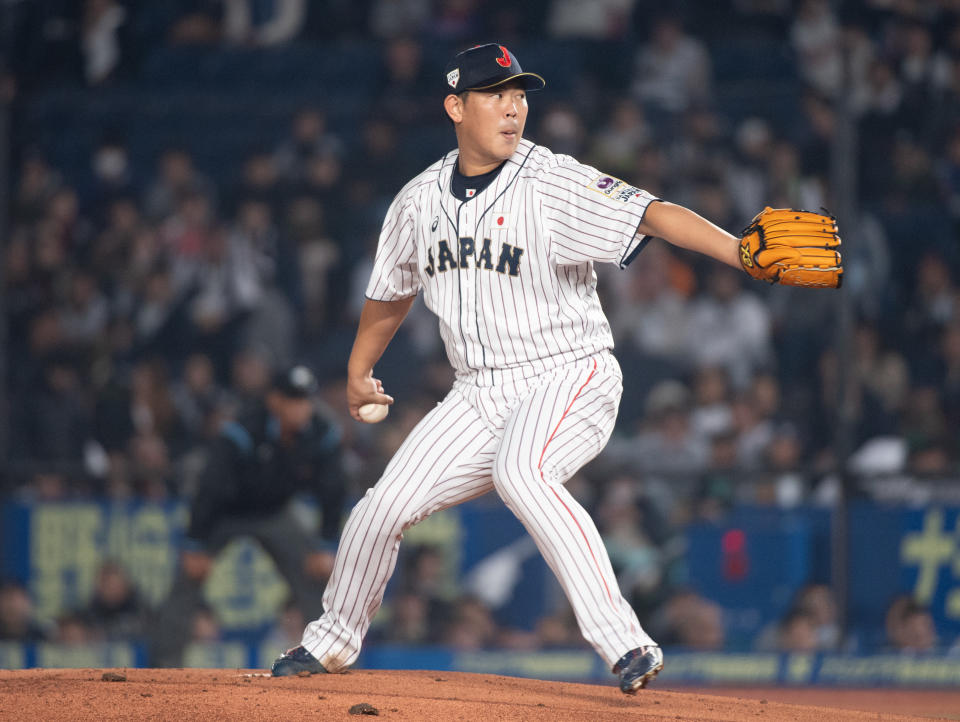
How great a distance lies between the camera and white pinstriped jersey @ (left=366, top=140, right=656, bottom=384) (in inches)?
150

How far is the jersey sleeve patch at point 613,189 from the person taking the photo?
3.80 metres

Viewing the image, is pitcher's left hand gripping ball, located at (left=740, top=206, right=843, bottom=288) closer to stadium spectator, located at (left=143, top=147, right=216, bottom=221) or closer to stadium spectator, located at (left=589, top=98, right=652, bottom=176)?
stadium spectator, located at (left=589, top=98, right=652, bottom=176)

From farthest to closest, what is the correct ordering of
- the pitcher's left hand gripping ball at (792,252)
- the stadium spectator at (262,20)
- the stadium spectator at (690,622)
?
the stadium spectator at (262,20) → the stadium spectator at (690,622) → the pitcher's left hand gripping ball at (792,252)

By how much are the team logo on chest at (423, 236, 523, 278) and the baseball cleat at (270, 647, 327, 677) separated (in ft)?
4.33

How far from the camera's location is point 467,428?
401 centimetres

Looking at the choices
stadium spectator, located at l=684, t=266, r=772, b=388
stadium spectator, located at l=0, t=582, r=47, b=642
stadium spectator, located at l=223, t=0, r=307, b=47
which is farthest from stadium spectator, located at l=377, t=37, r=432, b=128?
stadium spectator, located at l=0, t=582, r=47, b=642

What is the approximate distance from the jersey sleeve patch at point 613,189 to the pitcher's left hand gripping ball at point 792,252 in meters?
0.38

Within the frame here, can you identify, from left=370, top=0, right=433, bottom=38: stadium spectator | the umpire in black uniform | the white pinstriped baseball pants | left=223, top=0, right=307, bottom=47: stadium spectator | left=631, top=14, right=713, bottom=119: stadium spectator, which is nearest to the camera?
the white pinstriped baseball pants

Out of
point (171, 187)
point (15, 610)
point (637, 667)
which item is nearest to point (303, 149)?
point (171, 187)

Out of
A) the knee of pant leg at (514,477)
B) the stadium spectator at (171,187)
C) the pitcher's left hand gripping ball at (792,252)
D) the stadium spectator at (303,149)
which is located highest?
the stadium spectator at (303,149)

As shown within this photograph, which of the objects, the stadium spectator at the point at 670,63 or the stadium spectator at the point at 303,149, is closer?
the stadium spectator at the point at 303,149

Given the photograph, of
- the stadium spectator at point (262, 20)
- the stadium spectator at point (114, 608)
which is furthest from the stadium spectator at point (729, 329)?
the stadium spectator at point (262, 20)

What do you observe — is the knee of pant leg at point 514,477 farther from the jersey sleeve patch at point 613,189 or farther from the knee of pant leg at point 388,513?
the jersey sleeve patch at point 613,189

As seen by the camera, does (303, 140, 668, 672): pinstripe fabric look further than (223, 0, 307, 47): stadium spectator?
No
